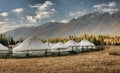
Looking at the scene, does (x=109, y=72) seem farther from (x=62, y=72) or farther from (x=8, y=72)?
(x=8, y=72)

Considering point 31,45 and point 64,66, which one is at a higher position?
point 31,45

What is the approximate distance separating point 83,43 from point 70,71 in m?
82.9

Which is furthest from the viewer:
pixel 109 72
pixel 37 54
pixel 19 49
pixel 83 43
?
pixel 83 43

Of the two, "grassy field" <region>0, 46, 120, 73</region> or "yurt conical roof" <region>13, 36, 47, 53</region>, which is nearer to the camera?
"grassy field" <region>0, 46, 120, 73</region>

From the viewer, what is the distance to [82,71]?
24.9m

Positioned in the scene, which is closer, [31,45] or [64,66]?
[64,66]

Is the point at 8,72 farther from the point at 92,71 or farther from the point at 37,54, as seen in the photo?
the point at 37,54

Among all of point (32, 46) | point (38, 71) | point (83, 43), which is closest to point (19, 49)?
point (32, 46)

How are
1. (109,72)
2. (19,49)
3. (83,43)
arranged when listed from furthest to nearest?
1. (83,43)
2. (19,49)
3. (109,72)

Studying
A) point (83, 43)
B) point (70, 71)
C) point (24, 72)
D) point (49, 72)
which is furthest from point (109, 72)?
point (83, 43)

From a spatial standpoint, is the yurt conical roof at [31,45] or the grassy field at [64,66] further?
the yurt conical roof at [31,45]

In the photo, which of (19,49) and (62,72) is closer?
(62,72)

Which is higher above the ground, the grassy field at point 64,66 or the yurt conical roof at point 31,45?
the yurt conical roof at point 31,45

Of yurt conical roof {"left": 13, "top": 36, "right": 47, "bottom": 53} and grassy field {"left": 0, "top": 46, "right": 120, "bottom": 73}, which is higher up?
yurt conical roof {"left": 13, "top": 36, "right": 47, "bottom": 53}
